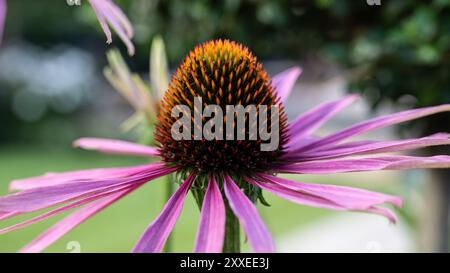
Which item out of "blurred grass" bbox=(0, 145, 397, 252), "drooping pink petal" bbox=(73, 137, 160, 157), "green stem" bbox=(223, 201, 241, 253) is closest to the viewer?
"green stem" bbox=(223, 201, 241, 253)

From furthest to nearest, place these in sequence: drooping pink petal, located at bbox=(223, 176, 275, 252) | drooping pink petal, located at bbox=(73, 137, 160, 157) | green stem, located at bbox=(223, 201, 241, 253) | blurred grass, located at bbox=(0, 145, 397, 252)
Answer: blurred grass, located at bbox=(0, 145, 397, 252)
drooping pink petal, located at bbox=(73, 137, 160, 157)
green stem, located at bbox=(223, 201, 241, 253)
drooping pink petal, located at bbox=(223, 176, 275, 252)

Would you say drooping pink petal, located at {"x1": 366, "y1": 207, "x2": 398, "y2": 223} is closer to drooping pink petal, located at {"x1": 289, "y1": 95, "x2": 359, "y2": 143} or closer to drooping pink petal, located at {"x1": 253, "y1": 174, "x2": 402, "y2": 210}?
drooping pink petal, located at {"x1": 253, "y1": 174, "x2": 402, "y2": 210}

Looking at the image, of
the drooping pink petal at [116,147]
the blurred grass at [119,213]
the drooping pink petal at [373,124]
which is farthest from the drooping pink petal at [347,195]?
the blurred grass at [119,213]

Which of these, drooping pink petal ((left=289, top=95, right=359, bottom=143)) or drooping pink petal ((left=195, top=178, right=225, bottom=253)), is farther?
drooping pink petal ((left=289, top=95, right=359, bottom=143))

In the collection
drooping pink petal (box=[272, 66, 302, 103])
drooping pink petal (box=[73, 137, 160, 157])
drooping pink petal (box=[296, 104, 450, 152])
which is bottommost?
drooping pink petal (box=[73, 137, 160, 157])

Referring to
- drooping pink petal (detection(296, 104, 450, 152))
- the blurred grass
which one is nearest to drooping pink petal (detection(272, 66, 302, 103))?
drooping pink petal (detection(296, 104, 450, 152))

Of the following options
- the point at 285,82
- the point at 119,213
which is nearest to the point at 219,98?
the point at 285,82

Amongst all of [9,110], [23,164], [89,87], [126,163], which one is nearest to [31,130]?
[9,110]
